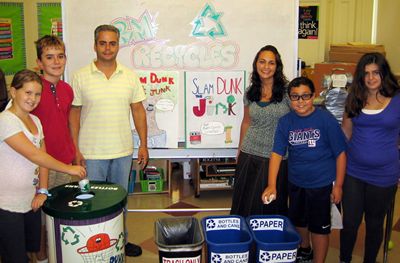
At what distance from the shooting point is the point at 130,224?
10.8ft

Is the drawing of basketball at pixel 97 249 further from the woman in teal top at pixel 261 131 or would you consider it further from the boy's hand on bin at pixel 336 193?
the boy's hand on bin at pixel 336 193

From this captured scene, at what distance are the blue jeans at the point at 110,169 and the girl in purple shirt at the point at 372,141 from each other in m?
1.21

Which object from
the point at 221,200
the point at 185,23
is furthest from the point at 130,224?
the point at 185,23

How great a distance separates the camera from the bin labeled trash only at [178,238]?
5.96 ft

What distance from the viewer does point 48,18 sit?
436cm

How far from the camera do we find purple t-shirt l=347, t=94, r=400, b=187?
2.14m

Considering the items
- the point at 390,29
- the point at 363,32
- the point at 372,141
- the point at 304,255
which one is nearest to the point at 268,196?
the point at 372,141

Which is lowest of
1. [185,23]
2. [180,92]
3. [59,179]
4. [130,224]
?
[130,224]

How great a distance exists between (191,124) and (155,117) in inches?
9.2

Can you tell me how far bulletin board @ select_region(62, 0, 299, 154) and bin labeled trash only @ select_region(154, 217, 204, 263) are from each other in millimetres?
925

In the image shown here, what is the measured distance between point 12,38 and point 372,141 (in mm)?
3314

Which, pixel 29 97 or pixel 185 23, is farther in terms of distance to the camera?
pixel 185 23

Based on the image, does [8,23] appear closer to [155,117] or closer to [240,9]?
[155,117]

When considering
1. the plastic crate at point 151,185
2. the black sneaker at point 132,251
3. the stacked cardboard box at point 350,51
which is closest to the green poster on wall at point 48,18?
the plastic crate at point 151,185
